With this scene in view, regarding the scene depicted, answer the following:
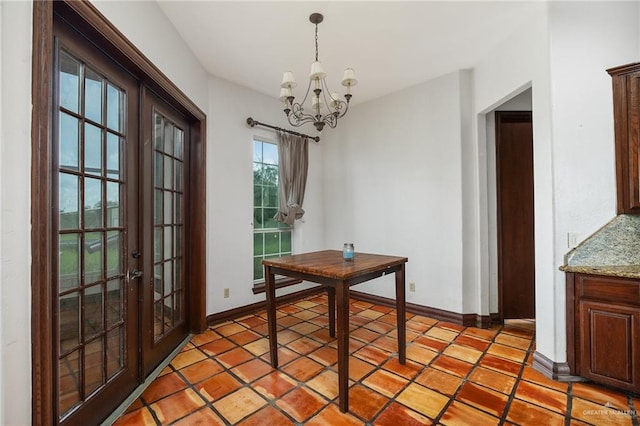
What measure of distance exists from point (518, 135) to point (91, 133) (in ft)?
13.1

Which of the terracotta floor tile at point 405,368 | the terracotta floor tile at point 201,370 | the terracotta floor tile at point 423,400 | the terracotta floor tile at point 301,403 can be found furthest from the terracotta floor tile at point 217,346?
the terracotta floor tile at point 423,400

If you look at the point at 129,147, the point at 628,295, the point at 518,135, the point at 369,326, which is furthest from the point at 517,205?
the point at 129,147

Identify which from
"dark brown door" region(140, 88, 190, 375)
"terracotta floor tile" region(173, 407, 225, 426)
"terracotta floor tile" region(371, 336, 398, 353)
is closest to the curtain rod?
"dark brown door" region(140, 88, 190, 375)

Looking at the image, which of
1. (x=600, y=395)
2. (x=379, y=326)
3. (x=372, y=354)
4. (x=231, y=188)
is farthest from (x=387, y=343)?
Answer: (x=231, y=188)

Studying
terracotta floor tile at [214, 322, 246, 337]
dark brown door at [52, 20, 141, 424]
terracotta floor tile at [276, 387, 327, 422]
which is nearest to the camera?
dark brown door at [52, 20, 141, 424]

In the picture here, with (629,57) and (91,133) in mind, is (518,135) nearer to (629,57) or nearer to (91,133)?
(629,57)

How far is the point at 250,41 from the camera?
2619 millimetres

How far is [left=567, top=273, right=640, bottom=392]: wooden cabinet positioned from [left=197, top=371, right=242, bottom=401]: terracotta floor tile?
2.48 metres

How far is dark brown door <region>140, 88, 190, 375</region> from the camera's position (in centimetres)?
219

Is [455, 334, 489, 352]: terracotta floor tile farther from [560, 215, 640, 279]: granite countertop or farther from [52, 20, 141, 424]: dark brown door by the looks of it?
[52, 20, 141, 424]: dark brown door

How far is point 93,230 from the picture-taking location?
1.66 metres

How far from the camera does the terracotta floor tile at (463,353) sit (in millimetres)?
2449

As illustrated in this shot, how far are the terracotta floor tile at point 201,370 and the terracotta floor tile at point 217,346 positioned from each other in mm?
142

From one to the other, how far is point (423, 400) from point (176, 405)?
1625 millimetres
